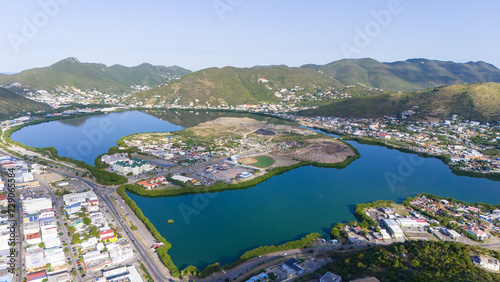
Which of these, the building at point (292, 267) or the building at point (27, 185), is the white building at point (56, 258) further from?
the building at point (27, 185)

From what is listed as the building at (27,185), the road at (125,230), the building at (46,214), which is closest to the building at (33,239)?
the road at (125,230)

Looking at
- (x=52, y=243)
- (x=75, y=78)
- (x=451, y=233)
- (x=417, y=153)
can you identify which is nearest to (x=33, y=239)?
(x=52, y=243)

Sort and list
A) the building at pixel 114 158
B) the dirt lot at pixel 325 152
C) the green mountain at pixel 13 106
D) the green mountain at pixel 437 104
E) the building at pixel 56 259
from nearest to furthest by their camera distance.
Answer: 1. the building at pixel 56 259
2. the building at pixel 114 158
3. the dirt lot at pixel 325 152
4. the green mountain at pixel 437 104
5. the green mountain at pixel 13 106

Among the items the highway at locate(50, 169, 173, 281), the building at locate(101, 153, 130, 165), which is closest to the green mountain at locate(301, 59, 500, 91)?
the building at locate(101, 153, 130, 165)

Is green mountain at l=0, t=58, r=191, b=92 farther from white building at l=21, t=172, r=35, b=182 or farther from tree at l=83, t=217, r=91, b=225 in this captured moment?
tree at l=83, t=217, r=91, b=225

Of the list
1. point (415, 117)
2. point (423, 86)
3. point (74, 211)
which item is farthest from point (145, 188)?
point (423, 86)

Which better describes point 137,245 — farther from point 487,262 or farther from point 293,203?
point 487,262
